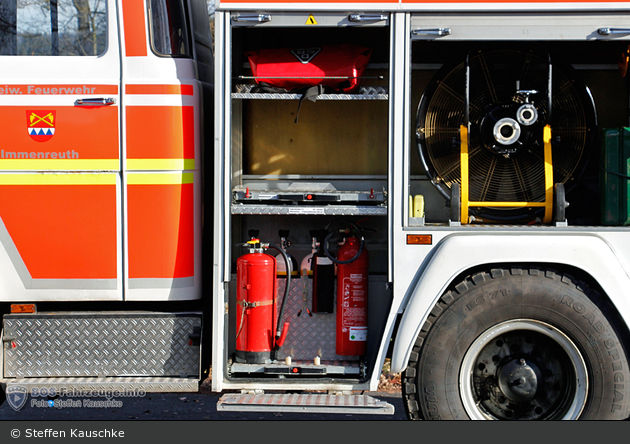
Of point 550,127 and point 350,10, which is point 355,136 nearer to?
point 350,10

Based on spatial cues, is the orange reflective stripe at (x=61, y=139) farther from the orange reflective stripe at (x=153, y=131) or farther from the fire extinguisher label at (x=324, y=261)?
the fire extinguisher label at (x=324, y=261)

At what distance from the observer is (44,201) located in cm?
→ 309

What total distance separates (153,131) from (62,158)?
0.55m

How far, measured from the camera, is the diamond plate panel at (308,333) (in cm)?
335

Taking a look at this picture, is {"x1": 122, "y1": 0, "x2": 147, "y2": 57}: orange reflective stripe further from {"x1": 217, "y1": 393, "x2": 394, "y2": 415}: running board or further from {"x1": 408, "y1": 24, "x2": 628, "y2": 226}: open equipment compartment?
{"x1": 217, "y1": 393, "x2": 394, "y2": 415}: running board

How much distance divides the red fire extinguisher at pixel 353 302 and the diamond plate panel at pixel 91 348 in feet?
2.98

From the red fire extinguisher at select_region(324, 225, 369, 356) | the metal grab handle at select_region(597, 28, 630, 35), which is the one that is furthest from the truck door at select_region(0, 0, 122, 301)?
the metal grab handle at select_region(597, 28, 630, 35)

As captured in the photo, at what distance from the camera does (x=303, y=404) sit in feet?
9.64

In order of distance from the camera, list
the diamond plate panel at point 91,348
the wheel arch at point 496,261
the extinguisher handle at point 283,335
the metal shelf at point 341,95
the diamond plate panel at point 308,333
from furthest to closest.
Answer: the diamond plate panel at point 308,333, the extinguisher handle at point 283,335, the diamond plate panel at point 91,348, the metal shelf at point 341,95, the wheel arch at point 496,261

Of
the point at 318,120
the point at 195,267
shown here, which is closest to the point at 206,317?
the point at 195,267

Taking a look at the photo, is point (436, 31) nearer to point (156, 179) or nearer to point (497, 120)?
point (497, 120)

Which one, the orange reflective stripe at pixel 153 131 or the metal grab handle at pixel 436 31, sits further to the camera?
the orange reflective stripe at pixel 153 131

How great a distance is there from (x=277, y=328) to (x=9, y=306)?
65.3 inches

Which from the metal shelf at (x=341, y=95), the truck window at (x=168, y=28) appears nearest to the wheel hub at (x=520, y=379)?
the metal shelf at (x=341, y=95)
